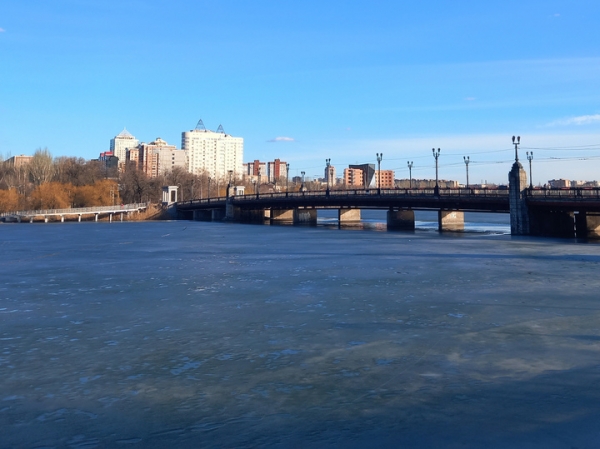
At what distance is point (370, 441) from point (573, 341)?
672 cm

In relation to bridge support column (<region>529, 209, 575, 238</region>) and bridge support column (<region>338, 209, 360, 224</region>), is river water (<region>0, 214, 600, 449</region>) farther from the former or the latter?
bridge support column (<region>338, 209, 360, 224</region>)

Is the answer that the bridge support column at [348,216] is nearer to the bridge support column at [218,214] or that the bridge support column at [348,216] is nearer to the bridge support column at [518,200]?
the bridge support column at [218,214]

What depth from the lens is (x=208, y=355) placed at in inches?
435

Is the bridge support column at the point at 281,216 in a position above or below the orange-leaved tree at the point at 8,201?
below

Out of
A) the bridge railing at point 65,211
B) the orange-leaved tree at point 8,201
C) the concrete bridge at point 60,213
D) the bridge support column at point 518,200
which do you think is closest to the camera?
the bridge support column at point 518,200

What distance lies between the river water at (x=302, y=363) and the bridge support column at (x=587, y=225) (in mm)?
36284

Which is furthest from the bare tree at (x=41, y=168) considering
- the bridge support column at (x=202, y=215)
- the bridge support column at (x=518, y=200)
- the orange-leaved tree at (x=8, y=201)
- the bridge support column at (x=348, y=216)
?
the bridge support column at (x=518, y=200)

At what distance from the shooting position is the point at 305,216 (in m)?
97.8

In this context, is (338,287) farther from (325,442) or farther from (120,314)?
(325,442)

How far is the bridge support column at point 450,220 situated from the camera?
70875 mm

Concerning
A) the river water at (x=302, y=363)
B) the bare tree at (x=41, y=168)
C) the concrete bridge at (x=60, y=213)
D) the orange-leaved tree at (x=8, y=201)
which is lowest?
the river water at (x=302, y=363)

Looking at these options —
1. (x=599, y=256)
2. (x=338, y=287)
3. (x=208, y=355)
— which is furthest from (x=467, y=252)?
(x=208, y=355)

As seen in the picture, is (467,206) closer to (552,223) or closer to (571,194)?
(552,223)

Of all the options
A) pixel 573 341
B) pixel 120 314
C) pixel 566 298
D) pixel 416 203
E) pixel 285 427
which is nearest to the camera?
pixel 285 427
